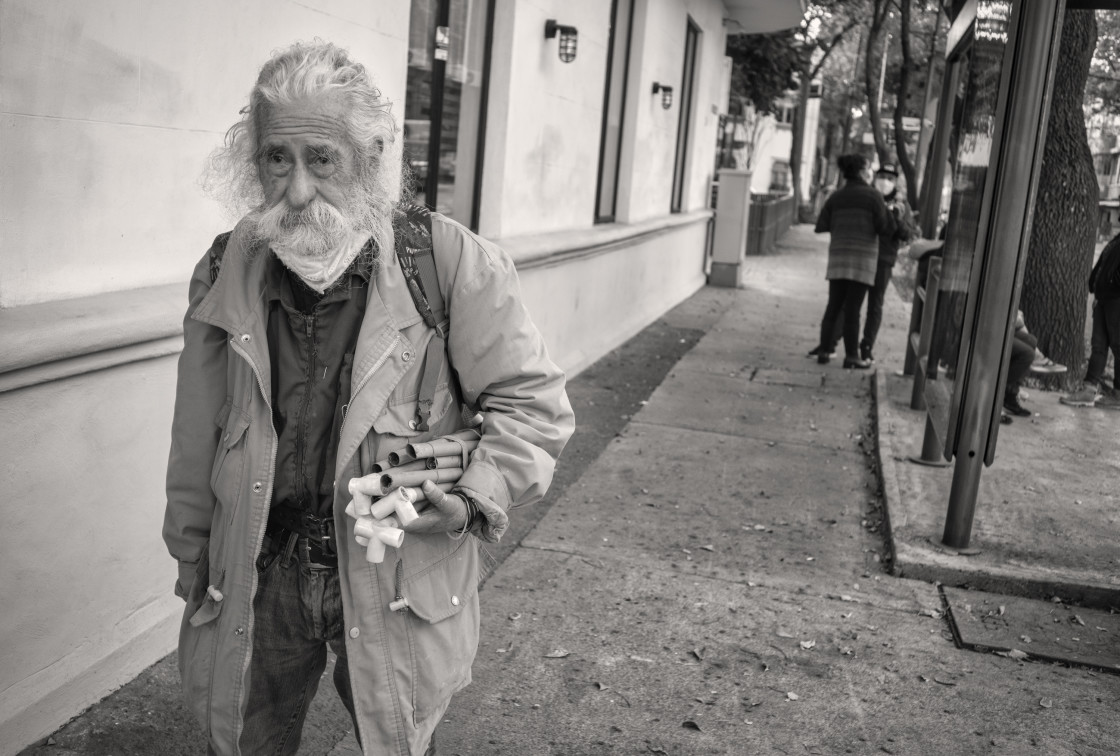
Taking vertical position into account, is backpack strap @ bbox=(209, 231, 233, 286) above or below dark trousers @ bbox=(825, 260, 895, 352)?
above

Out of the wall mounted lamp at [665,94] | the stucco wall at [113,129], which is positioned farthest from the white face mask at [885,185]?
the stucco wall at [113,129]

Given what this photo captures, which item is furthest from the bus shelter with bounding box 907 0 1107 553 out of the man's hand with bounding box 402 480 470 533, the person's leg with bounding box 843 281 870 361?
the person's leg with bounding box 843 281 870 361

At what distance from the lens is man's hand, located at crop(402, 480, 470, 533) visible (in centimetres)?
204

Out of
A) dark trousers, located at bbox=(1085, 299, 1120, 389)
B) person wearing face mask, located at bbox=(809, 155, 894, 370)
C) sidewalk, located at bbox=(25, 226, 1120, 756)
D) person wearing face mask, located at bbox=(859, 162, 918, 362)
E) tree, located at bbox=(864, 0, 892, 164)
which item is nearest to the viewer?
sidewalk, located at bbox=(25, 226, 1120, 756)

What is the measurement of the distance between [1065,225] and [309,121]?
8.98 m

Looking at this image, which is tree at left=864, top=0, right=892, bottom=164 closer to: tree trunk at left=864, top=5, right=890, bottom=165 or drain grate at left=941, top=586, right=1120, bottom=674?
tree trunk at left=864, top=5, right=890, bottom=165

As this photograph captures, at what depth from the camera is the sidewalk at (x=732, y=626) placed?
3.65 m

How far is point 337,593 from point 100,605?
1639mm

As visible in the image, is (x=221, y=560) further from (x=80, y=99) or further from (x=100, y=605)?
(x=80, y=99)

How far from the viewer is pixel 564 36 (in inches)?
326

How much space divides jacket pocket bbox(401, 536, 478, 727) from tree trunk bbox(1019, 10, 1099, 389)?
851 cm

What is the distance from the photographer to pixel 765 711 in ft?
12.6

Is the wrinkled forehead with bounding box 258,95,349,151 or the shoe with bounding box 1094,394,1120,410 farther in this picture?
the shoe with bounding box 1094,394,1120,410

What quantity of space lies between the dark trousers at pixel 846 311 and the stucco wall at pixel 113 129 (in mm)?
6977
